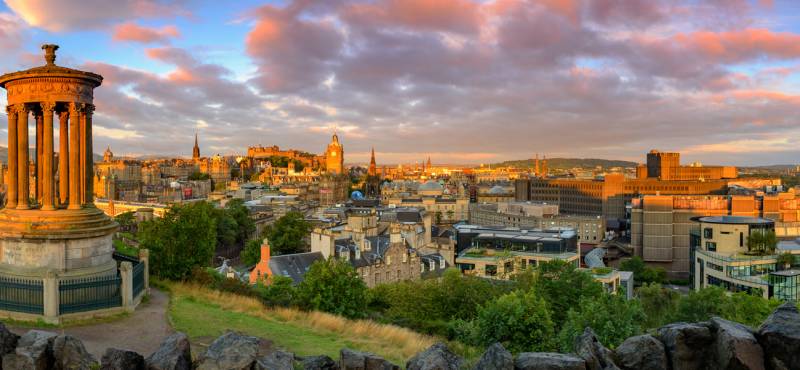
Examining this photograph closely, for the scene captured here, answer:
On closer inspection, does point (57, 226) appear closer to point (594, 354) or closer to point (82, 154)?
point (82, 154)

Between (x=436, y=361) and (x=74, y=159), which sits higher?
(x=74, y=159)

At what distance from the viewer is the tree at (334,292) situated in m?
25.3

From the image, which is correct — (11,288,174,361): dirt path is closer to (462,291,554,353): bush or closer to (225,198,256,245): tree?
(462,291,554,353): bush

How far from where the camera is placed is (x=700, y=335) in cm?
862

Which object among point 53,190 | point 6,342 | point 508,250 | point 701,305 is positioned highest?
point 53,190

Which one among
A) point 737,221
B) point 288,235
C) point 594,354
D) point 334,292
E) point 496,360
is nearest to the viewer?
point 496,360

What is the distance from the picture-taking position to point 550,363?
8117mm

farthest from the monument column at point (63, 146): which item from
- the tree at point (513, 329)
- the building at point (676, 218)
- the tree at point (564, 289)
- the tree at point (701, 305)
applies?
the building at point (676, 218)

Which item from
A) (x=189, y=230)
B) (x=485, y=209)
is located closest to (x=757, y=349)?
(x=189, y=230)

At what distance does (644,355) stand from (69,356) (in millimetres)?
9263

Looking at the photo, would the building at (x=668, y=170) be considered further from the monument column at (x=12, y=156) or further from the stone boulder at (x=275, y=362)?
the stone boulder at (x=275, y=362)

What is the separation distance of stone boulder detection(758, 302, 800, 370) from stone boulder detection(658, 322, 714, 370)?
0.71 metres

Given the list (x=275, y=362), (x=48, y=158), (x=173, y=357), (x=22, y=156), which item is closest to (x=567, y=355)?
(x=275, y=362)

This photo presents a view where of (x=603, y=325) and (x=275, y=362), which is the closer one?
(x=275, y=362)
